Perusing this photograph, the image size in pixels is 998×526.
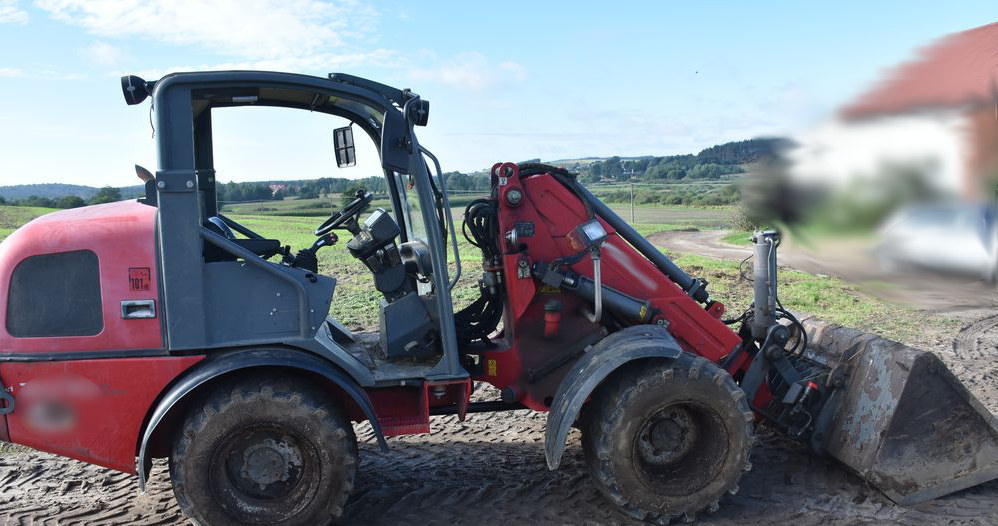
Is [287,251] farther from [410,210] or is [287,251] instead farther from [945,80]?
[945,80]

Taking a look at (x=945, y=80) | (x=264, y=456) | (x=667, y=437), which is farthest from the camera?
(x=945, y=80)

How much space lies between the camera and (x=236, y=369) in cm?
432

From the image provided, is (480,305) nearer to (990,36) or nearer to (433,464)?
(433,464)

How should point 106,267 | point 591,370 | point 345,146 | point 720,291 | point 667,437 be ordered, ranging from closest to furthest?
1. point 106,267
2. point 591,370
3. point 667,437
4. point 345,146
5. point 720,291

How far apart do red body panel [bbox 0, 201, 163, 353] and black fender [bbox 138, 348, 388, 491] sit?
293mm

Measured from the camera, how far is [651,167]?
21.8m

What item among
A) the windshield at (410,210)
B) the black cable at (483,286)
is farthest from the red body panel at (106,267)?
the black cable at (483,286)

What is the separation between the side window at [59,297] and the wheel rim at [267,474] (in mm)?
1041

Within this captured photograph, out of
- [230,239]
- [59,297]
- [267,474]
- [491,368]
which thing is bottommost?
[267,474]

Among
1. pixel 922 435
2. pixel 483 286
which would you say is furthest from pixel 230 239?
pixel 922 435

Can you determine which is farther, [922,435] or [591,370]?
[922,435]

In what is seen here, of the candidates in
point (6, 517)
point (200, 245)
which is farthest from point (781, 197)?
point (6, 517)

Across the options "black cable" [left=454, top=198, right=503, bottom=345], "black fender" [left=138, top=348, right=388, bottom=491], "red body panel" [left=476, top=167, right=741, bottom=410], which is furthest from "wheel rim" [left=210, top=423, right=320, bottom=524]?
"red body panel" [left=476, top=167, right=741, bottom=410]

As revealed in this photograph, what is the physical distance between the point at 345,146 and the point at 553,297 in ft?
5.90
